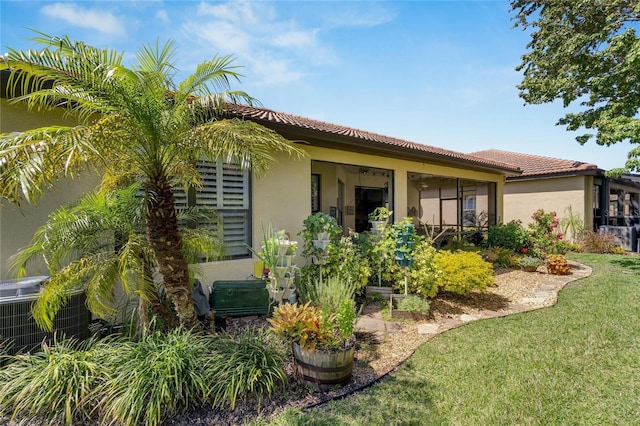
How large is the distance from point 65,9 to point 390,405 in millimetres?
7525

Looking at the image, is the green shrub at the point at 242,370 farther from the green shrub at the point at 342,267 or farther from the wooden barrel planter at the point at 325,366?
the green shrub at the point at 342,267

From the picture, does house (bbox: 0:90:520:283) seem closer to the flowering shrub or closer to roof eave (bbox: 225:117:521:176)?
roof eave (bbox: 225:117:521:176)

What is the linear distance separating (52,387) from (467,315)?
21.2ft

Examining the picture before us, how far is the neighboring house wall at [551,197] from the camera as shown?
630 inches

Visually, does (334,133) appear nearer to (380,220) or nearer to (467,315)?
(380,220)

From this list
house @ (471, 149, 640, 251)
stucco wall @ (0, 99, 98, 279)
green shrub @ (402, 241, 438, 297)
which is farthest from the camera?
house @ (471, 149, 640, 251)

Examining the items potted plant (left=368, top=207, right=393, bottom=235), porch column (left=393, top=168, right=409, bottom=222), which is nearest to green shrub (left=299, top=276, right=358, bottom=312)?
potted plant (left=368, top=207, right=393, bottom=235)

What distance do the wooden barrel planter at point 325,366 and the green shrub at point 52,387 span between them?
6.94ft

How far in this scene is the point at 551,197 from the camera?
55.8ft

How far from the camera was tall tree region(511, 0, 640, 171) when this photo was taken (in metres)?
11.1

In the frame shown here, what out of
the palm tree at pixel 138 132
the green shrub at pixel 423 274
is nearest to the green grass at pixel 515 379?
the green shrub at pixel 423 274

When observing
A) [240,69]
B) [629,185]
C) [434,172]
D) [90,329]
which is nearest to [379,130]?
[434,172]

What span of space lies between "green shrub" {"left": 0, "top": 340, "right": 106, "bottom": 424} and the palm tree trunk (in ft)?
3.57

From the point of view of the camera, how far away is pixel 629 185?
813 inches
